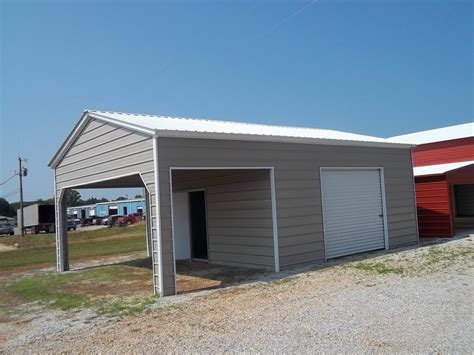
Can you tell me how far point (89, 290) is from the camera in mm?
9977

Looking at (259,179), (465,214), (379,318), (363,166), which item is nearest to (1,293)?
(259,179)

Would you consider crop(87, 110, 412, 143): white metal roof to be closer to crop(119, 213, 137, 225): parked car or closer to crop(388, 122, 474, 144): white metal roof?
crop(388, 122, 474, 144): white metal roof

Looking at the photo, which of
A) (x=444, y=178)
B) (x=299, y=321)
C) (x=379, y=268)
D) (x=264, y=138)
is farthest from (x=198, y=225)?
(x=444, y=178)

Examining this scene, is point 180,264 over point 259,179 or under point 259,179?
under

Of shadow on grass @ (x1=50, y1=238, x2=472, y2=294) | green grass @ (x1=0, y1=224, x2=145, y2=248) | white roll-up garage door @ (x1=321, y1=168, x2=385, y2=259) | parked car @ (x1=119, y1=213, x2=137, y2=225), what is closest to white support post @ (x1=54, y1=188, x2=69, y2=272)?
shadow on grass @ (x1=50, y1=238, x2=472, y2=294)

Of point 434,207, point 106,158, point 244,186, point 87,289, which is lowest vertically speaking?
point 87,289

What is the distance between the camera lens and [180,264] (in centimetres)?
1332

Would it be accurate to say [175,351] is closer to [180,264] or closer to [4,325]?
[4,325]

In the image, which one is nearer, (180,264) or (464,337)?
(464,337)

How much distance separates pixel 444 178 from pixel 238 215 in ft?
26.7

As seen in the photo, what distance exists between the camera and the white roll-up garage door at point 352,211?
11.9m

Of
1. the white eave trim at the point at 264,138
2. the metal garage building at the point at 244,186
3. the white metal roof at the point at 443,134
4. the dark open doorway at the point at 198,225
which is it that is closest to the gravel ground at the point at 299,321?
the metal garage building at the point at 244,186

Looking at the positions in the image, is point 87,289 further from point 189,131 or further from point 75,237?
point 75,237

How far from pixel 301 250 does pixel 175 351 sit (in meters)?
6.17
